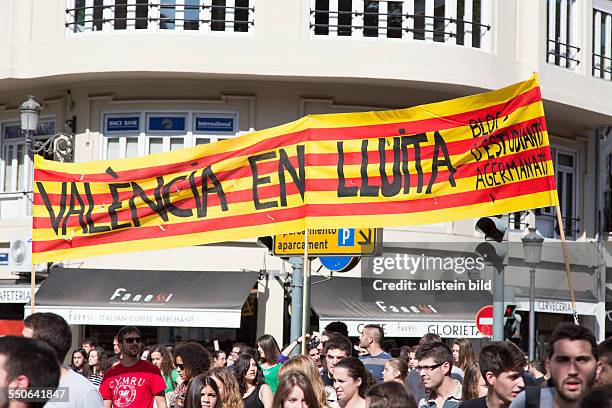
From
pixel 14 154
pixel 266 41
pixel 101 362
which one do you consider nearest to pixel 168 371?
pixel 101 362

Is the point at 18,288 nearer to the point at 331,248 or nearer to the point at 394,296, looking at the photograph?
the point at 394,296

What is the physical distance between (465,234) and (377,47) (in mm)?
4149

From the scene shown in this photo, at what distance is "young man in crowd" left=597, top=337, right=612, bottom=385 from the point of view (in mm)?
6301

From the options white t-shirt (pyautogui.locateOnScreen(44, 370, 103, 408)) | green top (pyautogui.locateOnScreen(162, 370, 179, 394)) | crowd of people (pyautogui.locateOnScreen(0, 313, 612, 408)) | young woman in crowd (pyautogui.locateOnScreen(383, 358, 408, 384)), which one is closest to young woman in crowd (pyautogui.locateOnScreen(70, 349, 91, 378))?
crowd of people (pyautogui.locateOnScreen(0, 313, 612, 408))

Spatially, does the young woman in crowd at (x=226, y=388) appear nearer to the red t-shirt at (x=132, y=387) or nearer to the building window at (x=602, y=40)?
the red t-shirt at (x=132, y=387)

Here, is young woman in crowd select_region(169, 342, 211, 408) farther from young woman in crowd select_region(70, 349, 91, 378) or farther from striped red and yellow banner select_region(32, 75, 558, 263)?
young woman in crowd select_region(70, 349, 91, 378)

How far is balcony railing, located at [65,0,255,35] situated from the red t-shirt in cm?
1277

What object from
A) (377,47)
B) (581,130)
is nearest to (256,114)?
(377,47)

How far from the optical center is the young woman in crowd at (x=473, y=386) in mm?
8562

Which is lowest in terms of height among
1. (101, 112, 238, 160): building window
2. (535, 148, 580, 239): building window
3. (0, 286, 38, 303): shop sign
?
(0, 286, 38, 303): shop sign

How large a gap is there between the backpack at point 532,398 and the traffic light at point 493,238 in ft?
26.1

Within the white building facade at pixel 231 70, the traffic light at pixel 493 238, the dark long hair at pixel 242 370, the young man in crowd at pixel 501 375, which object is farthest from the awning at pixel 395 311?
the young man in crowd at pixel 501 375

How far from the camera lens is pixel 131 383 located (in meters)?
9.96

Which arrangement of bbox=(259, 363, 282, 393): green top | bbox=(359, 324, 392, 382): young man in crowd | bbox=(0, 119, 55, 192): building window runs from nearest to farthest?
bbox=(359, 324, 392, 382): young man in crowd
bbox=(259, 363, 282, 393): green top
bbox=(0, 119, 55, 192): building window
